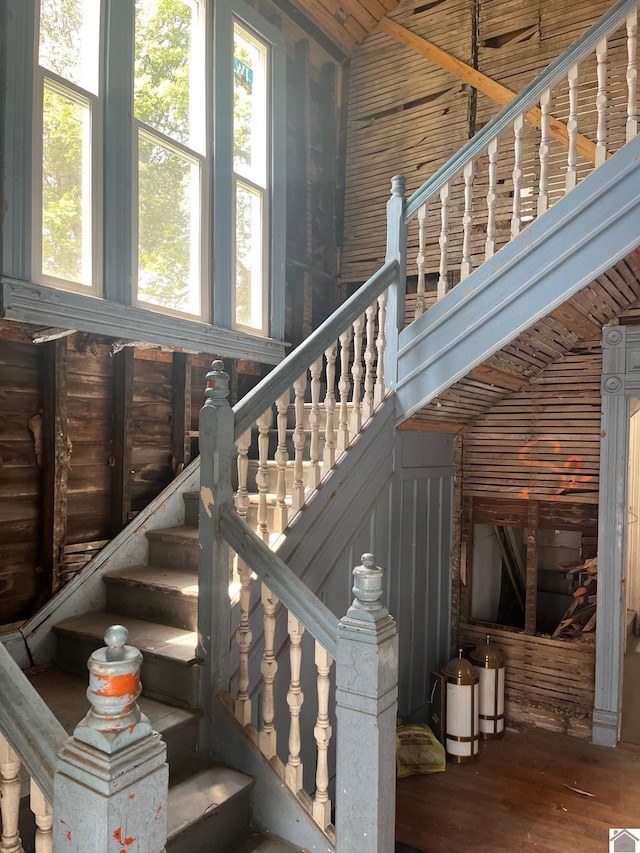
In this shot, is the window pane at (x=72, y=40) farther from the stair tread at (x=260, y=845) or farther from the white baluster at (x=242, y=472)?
the stair tread at (x=260, y=845)

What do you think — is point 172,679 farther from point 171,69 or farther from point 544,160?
point 171,69

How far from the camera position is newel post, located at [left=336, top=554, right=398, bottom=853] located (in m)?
2.02

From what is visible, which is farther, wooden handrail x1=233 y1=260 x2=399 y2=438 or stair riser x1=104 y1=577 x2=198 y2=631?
stair riser x1=104 y1=577 x2=198 y2=631

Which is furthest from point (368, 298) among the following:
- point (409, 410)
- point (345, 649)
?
point (345, 649)

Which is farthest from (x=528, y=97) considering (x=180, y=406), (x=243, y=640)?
(x=243, y=640)

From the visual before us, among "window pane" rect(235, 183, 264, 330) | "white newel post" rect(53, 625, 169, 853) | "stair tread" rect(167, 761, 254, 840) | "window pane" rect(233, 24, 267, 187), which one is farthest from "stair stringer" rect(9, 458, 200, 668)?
"window pane" rect(233, 24, 267, 187)

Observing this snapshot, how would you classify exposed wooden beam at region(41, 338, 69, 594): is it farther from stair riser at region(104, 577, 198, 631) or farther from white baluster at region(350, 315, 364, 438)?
white baluster at region(350, 315, 364, 438)

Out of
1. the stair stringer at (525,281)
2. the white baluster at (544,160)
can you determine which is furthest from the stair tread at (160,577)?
the white baluster at (544,160)

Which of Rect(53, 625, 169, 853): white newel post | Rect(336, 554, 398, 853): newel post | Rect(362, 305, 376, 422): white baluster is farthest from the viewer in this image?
Rect(362, 305, 376, 422): white baluster

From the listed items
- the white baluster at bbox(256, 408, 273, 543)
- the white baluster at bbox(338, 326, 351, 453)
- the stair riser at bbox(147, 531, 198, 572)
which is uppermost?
the white baluster at bbox(338, 326, 351, 453)

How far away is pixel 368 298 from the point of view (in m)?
3.39

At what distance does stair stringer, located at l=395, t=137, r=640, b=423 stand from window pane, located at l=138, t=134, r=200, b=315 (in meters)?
1.36

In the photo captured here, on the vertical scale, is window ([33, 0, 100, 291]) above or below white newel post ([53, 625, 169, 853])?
above

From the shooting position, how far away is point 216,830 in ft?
7.25
